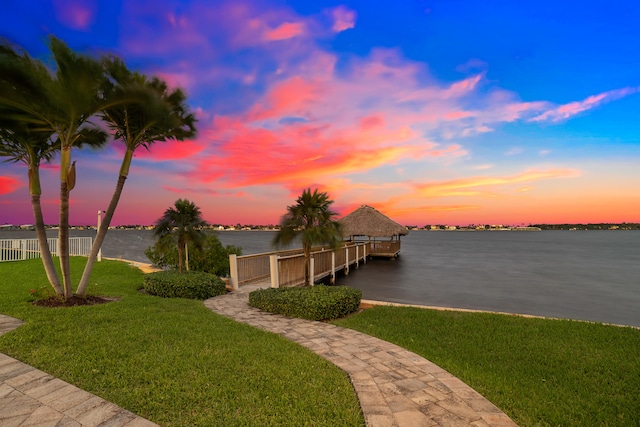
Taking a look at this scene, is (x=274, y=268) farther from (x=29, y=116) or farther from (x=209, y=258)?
(x=29, y=116)

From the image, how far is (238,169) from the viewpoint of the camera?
1772cm

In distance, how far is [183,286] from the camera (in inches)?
370

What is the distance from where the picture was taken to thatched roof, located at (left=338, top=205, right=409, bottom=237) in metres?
28.1

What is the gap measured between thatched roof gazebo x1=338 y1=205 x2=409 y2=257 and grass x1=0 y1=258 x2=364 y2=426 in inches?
872

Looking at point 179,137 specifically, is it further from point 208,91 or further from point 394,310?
point 394,310

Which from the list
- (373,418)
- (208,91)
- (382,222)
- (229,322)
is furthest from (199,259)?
(382,222)

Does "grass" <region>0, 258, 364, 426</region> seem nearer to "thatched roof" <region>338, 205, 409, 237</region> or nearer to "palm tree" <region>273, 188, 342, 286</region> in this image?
"palm tree" <region>273, 188, 342, 286</region>

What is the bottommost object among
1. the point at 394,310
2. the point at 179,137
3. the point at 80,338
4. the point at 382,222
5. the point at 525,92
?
the point at 394,310

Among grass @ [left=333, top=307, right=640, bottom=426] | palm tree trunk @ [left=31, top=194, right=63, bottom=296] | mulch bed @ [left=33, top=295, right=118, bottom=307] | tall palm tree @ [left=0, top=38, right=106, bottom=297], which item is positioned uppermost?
tall palm tree @ [left=0, top=38, right=106, bottom=297]

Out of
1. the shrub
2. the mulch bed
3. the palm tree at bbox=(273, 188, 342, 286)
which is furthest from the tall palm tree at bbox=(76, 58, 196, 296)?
the shrub

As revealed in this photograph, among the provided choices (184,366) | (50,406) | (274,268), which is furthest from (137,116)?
(50,406)

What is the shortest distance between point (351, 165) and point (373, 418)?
15878mm

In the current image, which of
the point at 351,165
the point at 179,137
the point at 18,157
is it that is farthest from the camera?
the point at 351,165

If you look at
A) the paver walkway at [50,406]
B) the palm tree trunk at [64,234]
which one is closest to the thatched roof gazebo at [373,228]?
the palm tree trunk at [64,234]
